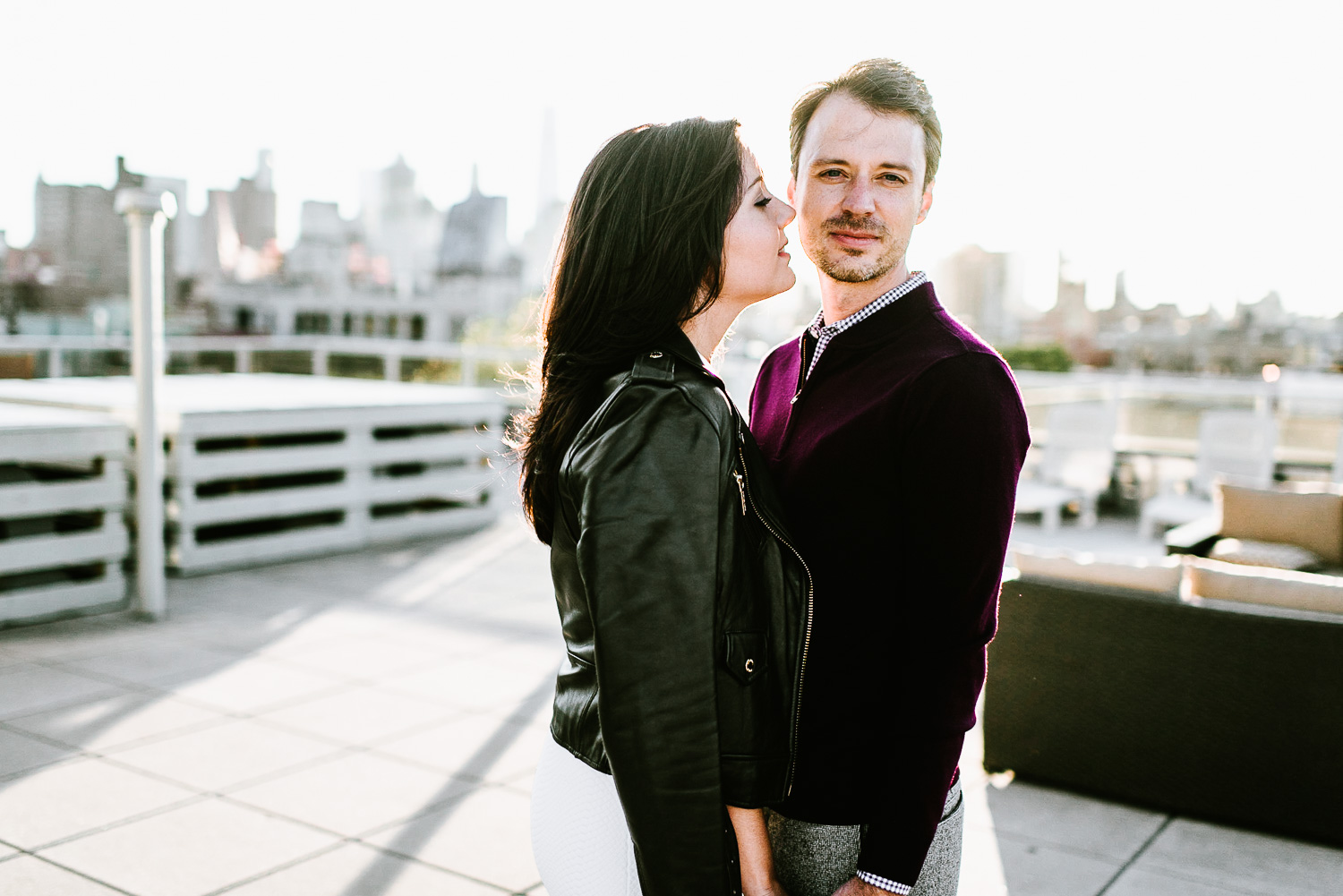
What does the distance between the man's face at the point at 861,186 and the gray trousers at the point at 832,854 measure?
774mm

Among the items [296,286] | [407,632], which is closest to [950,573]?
[407,632]

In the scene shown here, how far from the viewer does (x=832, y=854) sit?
1.39m

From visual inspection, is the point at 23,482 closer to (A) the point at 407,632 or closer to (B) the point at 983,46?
(A) the point at 407,632

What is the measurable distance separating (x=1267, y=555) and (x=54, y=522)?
6540mm

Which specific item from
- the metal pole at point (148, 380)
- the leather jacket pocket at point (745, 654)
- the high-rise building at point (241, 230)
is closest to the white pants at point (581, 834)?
the leather jacket pocket at point (745, 654)

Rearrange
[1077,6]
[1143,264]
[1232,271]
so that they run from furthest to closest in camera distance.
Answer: [1143,264] < [1232,271] < [1077,6]

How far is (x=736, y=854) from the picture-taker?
1.19 m

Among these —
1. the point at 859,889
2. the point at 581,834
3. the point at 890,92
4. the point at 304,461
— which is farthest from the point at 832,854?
the point at 304,461

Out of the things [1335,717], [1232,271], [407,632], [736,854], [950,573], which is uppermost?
[1232,271]

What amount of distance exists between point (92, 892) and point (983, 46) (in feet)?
31.8

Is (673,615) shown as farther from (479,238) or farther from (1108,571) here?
(479,238)

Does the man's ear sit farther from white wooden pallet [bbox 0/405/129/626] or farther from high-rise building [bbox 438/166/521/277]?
high-rise building [bbox 438/166/521/277]

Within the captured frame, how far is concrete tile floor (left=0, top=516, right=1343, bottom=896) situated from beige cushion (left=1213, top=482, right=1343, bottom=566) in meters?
2.74

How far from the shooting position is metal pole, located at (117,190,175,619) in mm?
5148
